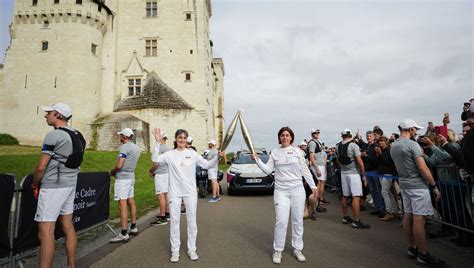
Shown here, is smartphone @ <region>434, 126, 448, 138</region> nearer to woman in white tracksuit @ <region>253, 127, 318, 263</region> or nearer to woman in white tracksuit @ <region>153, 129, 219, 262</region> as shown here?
woman in white tracksuit @ <region>253, 127, 318, 263</region>

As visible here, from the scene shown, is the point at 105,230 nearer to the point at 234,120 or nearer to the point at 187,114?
the point at 234,120

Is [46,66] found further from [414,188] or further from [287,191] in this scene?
[414,188]

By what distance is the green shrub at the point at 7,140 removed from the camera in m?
23.3

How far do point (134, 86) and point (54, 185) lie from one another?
27601 millimetres

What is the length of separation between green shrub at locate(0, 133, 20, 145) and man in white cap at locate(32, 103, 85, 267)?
2555 cm

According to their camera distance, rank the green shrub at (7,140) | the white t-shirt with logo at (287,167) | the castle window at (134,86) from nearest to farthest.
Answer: the white t-shirt with logo at (287,167), the green shrub at (7,140), the castle window at (134,86)

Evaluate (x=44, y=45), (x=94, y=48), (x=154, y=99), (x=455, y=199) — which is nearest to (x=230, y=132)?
(x=455, y=199)

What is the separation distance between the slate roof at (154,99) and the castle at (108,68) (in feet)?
0.31

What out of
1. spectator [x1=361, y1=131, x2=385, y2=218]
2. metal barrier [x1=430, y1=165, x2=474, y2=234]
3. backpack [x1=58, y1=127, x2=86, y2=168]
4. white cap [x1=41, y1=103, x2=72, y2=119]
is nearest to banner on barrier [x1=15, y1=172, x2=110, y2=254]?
backpack [x1=58, y1=127, x2=86, y2=168]

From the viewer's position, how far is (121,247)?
15.9 feet

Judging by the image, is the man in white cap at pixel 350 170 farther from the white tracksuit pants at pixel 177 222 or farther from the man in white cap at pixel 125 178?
the man in white cap at pixel 125 178

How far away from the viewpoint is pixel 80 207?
16.6ft

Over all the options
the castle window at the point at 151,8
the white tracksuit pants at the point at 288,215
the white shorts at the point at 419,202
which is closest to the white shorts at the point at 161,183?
the white tracksuit pants at the point at 288,215

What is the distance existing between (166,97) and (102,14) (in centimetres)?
1019
